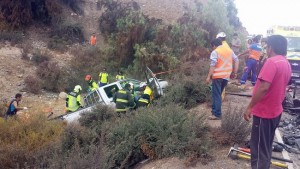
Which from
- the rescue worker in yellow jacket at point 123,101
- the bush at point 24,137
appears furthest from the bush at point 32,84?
the rescue worker in yellow jacket at point 123,101

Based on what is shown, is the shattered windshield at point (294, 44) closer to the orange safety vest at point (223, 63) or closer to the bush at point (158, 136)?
the orange safety vest at point (223, 63)

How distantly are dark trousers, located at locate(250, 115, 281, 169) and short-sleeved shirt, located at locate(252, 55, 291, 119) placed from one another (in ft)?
0.30

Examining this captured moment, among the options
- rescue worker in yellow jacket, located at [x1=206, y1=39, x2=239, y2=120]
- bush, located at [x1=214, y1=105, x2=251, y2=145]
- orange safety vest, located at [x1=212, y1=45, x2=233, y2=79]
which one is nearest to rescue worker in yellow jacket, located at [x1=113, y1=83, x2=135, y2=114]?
rescue worker in yellow jacket, located at [x1=206, y1=39, x2=239, y2=120]

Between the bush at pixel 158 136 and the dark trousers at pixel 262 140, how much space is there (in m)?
1.23

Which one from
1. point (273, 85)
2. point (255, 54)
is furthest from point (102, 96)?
point (273, 85)

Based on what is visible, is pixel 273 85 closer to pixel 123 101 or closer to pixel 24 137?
pixel 123 101

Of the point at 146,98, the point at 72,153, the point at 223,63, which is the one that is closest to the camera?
the point at 72,153

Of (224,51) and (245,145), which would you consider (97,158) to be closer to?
(245,145)

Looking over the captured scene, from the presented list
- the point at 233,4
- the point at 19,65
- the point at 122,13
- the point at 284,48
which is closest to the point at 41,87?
the point at 19,65

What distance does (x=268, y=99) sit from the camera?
406 cm

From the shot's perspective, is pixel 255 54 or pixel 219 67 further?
pixel 255 54

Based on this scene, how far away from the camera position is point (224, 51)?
21.5 feet

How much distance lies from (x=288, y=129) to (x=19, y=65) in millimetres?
14476

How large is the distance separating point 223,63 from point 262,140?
8.88 ft
